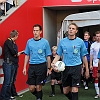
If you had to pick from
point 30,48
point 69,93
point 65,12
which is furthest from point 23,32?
point 65,12

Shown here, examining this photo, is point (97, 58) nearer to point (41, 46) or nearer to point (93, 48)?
point (93, 48)

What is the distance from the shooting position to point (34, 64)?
652 centimetres

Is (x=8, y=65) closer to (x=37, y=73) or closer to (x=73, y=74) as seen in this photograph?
(x=37, y=73)

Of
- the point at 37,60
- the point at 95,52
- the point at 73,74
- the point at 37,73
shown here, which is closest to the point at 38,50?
the point at 37,60

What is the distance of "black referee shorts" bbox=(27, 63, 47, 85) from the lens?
6.48 m

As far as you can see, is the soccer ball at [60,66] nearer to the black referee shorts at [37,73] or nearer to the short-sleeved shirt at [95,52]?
the black referee shorts at [37,73]

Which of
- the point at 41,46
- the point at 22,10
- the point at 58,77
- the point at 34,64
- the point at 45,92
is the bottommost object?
the point at 45,92

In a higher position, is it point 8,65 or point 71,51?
point 71,51

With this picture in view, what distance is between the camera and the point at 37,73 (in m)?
6.48

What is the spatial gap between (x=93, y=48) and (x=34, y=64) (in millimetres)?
2057

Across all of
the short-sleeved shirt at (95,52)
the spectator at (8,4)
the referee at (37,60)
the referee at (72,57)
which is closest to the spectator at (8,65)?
the referee at (37,60)

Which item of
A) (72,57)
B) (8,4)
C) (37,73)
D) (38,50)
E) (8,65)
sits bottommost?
(37,73)

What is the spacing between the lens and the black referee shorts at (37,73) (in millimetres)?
6480

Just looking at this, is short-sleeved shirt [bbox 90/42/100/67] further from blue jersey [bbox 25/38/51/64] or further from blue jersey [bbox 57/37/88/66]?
blue jersey [bbox 57/37/88/66]
